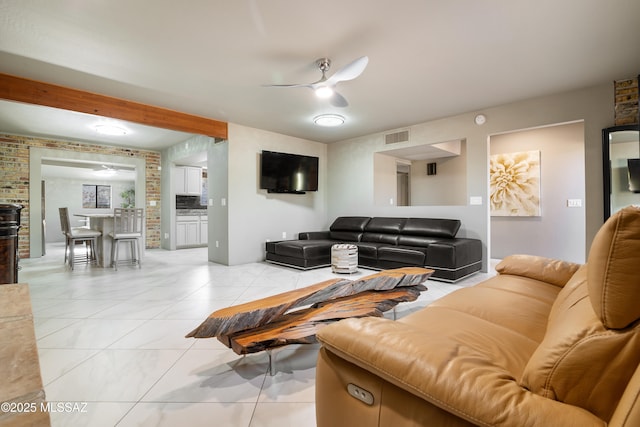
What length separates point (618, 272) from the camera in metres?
0.66

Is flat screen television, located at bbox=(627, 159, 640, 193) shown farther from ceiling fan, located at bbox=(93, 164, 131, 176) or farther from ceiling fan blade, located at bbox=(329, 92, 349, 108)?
ceiling fan, located at bbox=(93, 164, 131, 176)

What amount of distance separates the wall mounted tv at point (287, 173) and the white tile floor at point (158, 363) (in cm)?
241

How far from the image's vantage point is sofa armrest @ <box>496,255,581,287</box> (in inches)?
77.0

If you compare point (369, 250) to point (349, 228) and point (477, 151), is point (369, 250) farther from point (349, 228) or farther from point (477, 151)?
point (477, 151)

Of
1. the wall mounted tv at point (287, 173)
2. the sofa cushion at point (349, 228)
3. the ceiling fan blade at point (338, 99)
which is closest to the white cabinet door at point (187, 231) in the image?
the wall mounted tv at point (287, 173)

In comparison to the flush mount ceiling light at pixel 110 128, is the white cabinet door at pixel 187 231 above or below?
below

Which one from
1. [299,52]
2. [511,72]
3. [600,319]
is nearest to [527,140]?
[511,72]

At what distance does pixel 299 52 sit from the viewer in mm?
2775

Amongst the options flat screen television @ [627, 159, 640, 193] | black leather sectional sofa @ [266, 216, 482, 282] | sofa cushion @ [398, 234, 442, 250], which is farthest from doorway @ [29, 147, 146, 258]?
flat screen television @ [627, 159, 640, 193]

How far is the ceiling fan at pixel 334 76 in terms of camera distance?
2479 millimetres

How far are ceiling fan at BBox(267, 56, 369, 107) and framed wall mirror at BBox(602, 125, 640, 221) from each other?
321 cm

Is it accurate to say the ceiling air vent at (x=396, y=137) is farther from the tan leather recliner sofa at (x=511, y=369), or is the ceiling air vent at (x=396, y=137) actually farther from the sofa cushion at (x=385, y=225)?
the tan leather recliner sofa at (x=511, y=369)

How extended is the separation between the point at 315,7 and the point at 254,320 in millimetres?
2298

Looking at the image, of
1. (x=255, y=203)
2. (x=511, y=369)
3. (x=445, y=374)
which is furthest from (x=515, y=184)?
(x=445, y=374)
